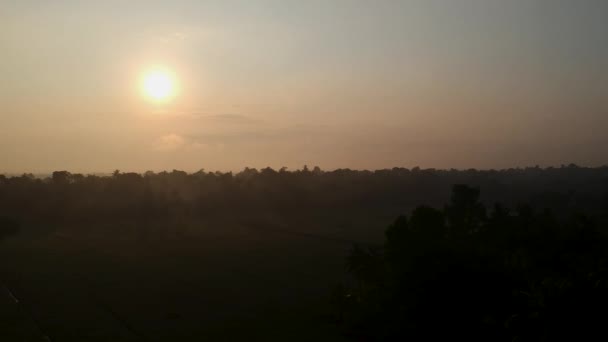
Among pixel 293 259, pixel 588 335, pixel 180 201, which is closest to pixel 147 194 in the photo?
pixel 180 201

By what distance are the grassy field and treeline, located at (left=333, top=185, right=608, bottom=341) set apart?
18.7ft

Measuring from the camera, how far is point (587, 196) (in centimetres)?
14338

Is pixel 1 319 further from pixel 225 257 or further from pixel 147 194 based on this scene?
pixel 147 194

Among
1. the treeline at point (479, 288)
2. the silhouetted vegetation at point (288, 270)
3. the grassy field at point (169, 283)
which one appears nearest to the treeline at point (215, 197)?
the silhouetted vegetation at point (288, 270)

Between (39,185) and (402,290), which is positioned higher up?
(39,185)

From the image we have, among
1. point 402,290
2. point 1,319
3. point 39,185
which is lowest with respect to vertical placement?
point 1,319

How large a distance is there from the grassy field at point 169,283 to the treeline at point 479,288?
5714mm

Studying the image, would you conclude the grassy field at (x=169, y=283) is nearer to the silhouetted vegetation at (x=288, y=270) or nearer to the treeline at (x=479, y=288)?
the silhouetted vegetation at (x=288, y=270)

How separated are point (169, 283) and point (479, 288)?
38384mm

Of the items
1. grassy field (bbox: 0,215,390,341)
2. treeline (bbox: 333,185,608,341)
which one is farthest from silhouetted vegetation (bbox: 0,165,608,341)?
grassy field (bbox: 0,215,390,341)

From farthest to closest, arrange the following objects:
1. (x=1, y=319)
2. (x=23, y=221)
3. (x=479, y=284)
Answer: (x=23, y=221) → (x=1, y=319) → (x=479, y=284)

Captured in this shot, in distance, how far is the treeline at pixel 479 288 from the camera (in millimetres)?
27547

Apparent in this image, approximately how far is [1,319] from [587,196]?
5287 inches

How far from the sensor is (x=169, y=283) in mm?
64812
